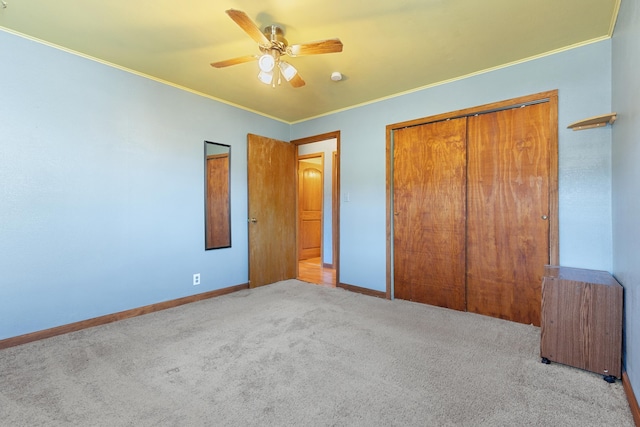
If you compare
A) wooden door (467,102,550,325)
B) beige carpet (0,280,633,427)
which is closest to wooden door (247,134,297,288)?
beige carpet (0,280,633,427)

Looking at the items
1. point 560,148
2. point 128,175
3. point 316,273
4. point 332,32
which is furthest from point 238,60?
point 316,273

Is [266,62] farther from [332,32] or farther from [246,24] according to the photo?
[332,32]

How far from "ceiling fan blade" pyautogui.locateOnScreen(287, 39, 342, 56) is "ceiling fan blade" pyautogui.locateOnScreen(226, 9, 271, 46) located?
19 centimetres

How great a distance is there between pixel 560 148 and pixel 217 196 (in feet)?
11.6

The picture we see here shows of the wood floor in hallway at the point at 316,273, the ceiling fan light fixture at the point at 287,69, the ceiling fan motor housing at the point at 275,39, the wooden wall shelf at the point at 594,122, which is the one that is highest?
the ceiling fan motor housing at the point at 275,39

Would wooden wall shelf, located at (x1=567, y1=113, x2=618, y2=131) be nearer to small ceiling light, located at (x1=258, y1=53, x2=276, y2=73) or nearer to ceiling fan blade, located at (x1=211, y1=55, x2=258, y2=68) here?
small ceiling light, located at (x1=258, y1=53, x2=276, y2=73)

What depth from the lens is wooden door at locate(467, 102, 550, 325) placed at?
2.54 m

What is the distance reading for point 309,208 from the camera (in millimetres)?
6242

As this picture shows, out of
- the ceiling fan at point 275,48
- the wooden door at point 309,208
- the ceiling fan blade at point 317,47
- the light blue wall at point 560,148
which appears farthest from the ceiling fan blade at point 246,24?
the wooden door at point 309,208

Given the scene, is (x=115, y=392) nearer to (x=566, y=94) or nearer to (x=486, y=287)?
(x=486, y=287)

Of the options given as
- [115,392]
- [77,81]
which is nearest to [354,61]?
[77,81]

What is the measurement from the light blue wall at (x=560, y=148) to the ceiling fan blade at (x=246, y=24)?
6.46ft

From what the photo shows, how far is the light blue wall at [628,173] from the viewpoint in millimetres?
1491

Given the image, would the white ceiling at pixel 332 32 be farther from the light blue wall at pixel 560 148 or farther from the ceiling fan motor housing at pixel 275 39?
the light blue wall at pixel 560 148
